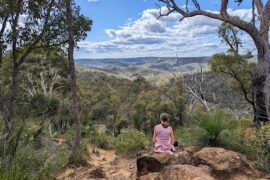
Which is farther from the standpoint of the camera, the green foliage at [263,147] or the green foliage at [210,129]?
the green foliage at [210,129]

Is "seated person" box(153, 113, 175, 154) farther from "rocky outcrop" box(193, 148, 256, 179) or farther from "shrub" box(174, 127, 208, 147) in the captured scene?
"rocky outcrop" box(193, 148, 256, 179)

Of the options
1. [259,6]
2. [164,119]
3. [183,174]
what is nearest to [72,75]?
[164,119]

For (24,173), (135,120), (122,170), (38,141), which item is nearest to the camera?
(24,173)

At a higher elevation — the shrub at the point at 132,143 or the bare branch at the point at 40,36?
the bare branch at the point at 40,36

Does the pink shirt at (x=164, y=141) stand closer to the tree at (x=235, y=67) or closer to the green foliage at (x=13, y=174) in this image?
the green foliage at (x=13, y=174)

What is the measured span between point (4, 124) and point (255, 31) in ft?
28.5

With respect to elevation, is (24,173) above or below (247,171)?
above

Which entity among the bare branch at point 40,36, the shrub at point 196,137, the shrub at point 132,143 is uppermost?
the bare branch at point 40,36

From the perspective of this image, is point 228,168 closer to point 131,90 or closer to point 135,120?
point 135,120

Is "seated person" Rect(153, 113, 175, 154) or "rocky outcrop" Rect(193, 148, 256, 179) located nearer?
"rocky outcrop" Rect(193, 148, 256, 179)

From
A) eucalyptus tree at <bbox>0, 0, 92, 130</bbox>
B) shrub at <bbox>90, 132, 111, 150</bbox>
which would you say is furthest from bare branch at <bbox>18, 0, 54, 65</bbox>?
shrub at <bbox>90, 132, 111, 150</bbox>

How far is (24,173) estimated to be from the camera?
5.09 metres

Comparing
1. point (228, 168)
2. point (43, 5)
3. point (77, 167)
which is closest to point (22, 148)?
point (228, 168)

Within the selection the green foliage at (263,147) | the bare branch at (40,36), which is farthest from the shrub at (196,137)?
the bare branch at (40,36)
